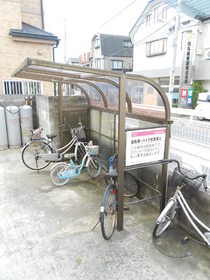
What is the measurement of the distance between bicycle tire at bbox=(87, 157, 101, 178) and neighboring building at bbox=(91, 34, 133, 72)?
22.0 metres

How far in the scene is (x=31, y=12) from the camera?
10.4m

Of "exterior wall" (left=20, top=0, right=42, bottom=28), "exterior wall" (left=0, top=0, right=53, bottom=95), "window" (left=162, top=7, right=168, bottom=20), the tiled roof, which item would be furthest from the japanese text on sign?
the tiled roof

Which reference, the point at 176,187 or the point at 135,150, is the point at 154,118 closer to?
the point at 135,150

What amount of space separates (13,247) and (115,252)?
1.19 metres

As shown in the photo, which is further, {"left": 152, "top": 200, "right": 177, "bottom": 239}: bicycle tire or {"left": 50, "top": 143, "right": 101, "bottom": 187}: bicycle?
{"left": 50, "top": 143, "right": 101, "bottom": 187}: bicycle

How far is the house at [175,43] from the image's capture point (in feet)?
42.9

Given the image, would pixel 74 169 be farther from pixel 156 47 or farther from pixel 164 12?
pixel 164 12

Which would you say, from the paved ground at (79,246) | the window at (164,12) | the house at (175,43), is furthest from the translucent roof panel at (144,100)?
the window at (164,12)

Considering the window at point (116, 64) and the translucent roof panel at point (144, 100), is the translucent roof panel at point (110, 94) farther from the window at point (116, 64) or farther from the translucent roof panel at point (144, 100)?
the window at point (116, 64)

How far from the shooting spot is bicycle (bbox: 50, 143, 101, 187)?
3.94 m

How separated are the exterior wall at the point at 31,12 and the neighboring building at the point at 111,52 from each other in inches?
555

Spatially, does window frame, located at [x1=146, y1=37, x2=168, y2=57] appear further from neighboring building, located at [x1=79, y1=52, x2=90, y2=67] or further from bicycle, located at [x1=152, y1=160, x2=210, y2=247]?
bicycle, located at [x1=152, y1=160, x2=210, y2=247]

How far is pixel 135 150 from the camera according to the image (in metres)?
2.66

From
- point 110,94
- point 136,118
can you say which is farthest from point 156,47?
point 136,118
